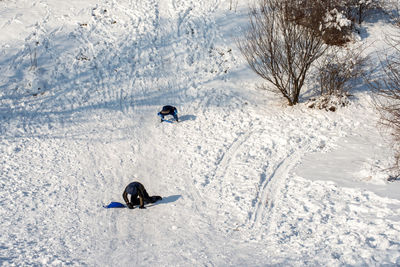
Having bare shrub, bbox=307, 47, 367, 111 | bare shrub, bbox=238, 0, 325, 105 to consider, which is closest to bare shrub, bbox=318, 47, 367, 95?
bare shrub, bbox=307, 47, 367, 111

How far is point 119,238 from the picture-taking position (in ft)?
28.9

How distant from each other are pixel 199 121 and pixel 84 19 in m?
8.43

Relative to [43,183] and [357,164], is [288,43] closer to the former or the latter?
[357,164]

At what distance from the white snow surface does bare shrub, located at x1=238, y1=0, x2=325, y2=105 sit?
0.96 m

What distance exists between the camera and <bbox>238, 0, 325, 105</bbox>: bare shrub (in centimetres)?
1377

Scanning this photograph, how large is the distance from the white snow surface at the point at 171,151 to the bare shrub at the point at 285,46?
96 cm

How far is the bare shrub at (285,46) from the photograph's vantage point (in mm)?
13773

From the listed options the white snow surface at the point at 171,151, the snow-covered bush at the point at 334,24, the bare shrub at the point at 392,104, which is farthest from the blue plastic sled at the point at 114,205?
the snow-covered bush at the point at 334,24

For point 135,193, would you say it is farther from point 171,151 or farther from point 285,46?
point 285,46

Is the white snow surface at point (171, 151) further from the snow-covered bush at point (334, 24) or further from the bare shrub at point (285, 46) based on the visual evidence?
the snow-covered bush at point (334, 24)

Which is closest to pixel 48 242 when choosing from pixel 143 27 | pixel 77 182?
pixel 77 182

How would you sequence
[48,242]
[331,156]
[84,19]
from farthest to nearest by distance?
[84,19] < [331,156] < [48,242]

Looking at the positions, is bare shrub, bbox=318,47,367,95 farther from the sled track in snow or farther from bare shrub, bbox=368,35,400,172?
the sled track in snow

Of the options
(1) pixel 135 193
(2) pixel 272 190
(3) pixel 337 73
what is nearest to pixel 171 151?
(1) pixel 135 193
